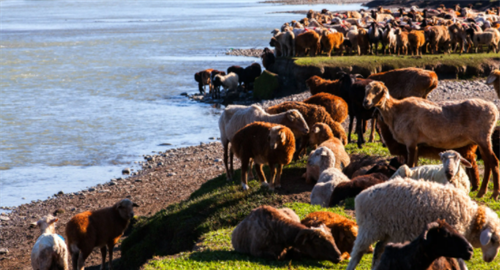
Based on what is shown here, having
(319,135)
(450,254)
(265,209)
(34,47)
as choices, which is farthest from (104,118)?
(34,47)

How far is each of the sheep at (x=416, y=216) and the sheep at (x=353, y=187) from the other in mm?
2464

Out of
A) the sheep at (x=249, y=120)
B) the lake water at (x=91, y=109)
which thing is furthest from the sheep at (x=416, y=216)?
the lake water at (x=91, y=109)

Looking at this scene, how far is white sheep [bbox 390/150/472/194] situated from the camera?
7.31 meters

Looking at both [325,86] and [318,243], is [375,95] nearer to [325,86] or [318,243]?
[318,243]

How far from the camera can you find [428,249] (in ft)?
15.6

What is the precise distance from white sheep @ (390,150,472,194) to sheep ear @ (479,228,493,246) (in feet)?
5.49

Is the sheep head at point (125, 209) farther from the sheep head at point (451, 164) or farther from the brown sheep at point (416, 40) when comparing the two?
the brown sheep at point (416, 40)

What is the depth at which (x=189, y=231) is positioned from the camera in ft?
30.6

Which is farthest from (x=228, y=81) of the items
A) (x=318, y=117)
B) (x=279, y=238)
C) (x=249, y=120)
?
(x=279, y=238)

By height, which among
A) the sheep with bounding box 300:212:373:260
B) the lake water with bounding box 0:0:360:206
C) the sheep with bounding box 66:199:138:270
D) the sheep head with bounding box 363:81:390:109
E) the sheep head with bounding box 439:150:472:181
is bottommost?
the lake water with bounding box 0:0:360:206

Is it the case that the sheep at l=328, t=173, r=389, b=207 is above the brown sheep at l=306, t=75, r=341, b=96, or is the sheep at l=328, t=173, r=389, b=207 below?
below

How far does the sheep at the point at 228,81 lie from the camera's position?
28.7 m

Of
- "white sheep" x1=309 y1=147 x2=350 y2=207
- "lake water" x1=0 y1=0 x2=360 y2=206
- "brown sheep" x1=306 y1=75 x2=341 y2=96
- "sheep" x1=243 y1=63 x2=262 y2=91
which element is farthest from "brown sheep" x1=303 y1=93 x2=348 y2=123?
"sheep" x1=243 y1=63 x2=262 y2=91

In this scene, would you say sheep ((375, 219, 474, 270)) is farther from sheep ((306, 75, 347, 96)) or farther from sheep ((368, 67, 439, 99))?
sheep ((306, 75, 347, 96))
